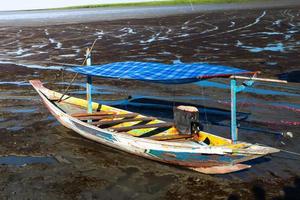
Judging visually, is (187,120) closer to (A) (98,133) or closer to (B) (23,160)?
(A) (98,133)

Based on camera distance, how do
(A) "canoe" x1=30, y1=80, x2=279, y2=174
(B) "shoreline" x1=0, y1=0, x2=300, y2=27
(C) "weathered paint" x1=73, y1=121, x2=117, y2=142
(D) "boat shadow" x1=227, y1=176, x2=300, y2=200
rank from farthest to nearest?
(B) "shoreline" x1=0, y1=0, x2=300, y2=27 < (C) "weathered paint" x1=73, y1=121, x2=117, y2=142 < (A) "canoe" x1=30, y1=80, x2=279, y2=174 < (D) "boat shadow" x1=227, y1=176, x2=300, y2=200

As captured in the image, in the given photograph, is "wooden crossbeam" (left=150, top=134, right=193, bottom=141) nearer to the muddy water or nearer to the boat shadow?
the muddy water

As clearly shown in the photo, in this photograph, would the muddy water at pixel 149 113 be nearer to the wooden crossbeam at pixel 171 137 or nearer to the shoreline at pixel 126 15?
the wooden crossbeam at pixel 171 137

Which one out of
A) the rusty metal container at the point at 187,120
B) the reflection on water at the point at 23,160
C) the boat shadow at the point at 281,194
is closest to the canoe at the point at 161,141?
the rusty metal container at the point at 187,120

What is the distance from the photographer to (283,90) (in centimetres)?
1543

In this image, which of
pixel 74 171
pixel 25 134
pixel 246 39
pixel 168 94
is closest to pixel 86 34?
pixel 246 39

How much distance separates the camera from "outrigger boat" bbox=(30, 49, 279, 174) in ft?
27.2

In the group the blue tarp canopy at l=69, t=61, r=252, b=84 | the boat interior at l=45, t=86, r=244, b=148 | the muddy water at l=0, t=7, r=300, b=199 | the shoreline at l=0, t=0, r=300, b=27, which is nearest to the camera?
the muddy water at l=0, t=7, r=300, b=199

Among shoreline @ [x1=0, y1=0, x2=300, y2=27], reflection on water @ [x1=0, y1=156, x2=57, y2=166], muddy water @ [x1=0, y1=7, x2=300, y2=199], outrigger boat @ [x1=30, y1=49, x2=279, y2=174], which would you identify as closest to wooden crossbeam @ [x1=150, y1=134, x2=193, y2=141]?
outrigger boat @ [x1=30, y1=49, x2=279, y2=174]

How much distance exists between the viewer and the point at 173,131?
10.6 meters

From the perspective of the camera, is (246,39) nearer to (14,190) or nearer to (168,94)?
(168,94)

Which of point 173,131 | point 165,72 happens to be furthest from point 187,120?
point 165,72

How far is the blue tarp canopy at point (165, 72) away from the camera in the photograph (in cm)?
892

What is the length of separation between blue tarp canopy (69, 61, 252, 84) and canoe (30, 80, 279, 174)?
1.29 metres
